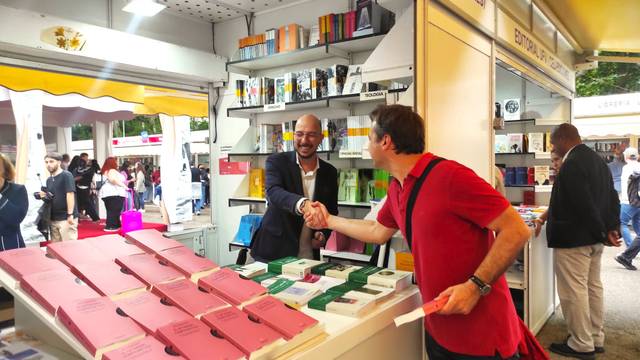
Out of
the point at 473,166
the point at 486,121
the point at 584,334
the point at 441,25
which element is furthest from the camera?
the point at 584,334

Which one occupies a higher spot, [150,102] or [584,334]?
[150,102]

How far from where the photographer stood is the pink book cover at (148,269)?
5.22 feet

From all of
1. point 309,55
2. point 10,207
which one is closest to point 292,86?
point 309,55

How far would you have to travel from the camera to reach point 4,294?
5.71ft

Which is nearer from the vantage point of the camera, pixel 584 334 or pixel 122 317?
pixel 122 317

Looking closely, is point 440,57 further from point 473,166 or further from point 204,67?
point 204,67

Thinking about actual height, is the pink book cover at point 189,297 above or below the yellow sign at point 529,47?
below

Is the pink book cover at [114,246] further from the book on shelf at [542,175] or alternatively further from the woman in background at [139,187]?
the book on shelf at [542,175]

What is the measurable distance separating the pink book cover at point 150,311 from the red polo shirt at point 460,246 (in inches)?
34.2

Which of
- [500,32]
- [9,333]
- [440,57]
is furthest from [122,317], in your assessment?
[500,32]

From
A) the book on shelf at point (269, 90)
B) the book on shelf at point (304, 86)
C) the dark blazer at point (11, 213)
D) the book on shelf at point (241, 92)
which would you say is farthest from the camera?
the book on shelf at point (241, 92)

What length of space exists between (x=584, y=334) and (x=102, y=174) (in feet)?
15.9

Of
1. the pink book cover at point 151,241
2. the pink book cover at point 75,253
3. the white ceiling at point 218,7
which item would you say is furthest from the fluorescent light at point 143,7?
the pink book cover at point 75,253

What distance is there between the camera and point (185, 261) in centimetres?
178
